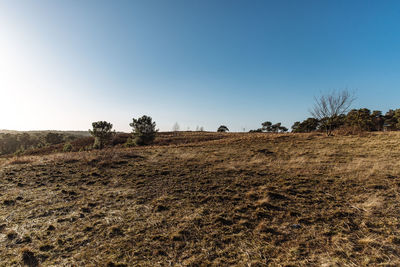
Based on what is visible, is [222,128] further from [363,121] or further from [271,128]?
[363,121]

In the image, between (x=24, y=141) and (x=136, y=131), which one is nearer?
(x=136, y=131)

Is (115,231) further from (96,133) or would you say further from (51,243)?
(96,133)

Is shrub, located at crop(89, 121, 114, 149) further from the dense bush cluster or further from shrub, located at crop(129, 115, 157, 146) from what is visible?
the dense bush cluster

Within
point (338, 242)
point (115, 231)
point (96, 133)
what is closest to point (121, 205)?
point (115, 231)

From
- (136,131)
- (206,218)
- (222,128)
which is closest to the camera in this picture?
(206,218)

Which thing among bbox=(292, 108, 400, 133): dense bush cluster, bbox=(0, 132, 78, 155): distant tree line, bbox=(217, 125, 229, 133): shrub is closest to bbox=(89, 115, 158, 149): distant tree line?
bbox=(292, 108, 400, 133): dense bush cluster

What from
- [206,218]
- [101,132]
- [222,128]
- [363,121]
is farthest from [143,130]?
[222,128]

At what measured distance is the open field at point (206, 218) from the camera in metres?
4.09

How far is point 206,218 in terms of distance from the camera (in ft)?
19.0

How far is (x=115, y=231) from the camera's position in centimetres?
515

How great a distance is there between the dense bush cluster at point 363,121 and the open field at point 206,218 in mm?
30096

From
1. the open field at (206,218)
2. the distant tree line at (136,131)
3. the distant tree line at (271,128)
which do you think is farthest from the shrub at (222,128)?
the open field at (206,218)

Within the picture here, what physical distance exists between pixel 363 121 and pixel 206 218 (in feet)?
146

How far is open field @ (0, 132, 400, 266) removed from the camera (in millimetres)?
4090
